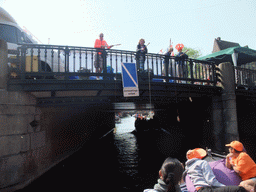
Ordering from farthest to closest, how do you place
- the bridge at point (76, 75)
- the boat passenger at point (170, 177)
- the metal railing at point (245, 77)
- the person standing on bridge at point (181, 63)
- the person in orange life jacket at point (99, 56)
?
the metal railing at point (245, 77) < the person standing on bridge at point (181, 63) < the person in orange life jacket at point (99, 56) < the bridge at point (76, 75) < the boat passenger at point (170, 177)

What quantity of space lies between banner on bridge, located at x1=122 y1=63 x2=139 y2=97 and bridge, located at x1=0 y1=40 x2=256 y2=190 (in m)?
0.27

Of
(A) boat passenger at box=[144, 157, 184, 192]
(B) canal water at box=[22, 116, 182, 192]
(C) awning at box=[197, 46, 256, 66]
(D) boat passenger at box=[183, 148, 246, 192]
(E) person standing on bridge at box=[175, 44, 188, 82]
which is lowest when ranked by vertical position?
(B) canal water at box=[22, 116, 182, 192]

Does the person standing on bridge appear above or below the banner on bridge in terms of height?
above

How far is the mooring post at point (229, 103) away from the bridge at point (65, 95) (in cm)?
4

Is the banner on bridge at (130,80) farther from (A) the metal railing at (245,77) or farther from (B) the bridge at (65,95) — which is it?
(A) the metal railing at (245,77)

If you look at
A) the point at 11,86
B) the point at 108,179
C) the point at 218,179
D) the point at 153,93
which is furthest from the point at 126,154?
the point at 218,179

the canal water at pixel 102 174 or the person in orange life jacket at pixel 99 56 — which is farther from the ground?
the person in orange life jacket at pixel 99 56

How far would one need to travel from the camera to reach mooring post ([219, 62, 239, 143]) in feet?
26.3

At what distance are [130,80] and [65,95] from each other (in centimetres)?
276

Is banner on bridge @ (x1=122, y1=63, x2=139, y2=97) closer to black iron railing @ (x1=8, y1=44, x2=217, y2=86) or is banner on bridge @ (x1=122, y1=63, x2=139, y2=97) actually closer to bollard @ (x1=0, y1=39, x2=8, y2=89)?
black iron railing @ (x1=8, y1=44, x2=217, y2=86)

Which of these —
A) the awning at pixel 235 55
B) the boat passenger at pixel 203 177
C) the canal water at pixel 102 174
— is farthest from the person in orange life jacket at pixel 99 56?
the awning at pixel 235 55

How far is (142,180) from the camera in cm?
679

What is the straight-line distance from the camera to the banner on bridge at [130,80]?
6.41 meters

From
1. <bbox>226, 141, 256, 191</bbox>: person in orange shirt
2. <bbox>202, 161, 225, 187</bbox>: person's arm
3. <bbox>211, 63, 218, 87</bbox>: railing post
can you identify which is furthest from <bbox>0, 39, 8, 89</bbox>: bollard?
<bbox>211, 63, 218, 87</bbox>: railing post
